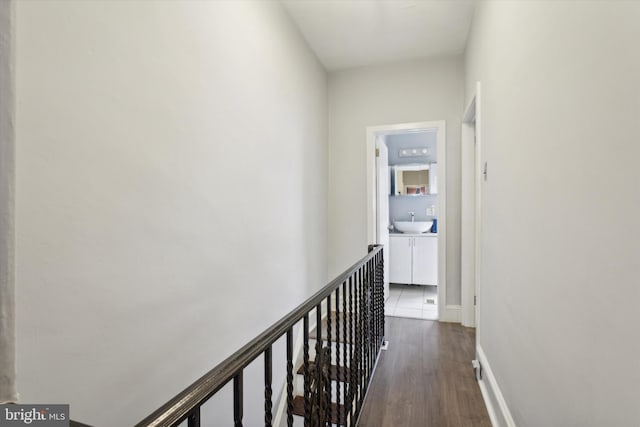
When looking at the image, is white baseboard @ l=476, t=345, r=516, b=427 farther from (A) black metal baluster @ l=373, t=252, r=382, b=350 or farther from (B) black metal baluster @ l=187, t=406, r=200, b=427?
(B) black metal baluster @ l=187, t=406, r=200, b=427

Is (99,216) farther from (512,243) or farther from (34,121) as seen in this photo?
(512,243)

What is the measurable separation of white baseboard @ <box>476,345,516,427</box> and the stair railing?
0.71m

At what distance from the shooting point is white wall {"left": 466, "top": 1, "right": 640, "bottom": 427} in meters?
0.66

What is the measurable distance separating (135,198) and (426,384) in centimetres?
207

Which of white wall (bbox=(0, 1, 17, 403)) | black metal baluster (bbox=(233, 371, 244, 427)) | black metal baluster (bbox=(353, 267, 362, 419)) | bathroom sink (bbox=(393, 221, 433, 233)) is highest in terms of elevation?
white wall (bbox=(0, 1, 17, 403))

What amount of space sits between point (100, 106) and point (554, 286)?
1.60m

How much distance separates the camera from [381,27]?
2.69 m

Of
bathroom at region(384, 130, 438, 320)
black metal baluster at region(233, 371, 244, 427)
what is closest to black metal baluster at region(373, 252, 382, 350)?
bathroom at region(384, 130, 438, 320)

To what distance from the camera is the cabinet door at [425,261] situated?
433 cm

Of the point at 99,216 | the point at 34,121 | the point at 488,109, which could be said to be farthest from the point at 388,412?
the point at 34,121

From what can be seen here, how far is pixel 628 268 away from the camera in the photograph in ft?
2.12

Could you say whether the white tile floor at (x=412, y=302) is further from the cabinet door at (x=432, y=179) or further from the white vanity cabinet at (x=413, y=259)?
the cabinet door at (x=432, y=179)

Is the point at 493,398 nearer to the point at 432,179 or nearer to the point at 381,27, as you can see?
the point at 381,27

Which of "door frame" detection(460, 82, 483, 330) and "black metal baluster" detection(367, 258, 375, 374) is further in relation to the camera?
"door frame" detection(460, 82, 483, 330)
